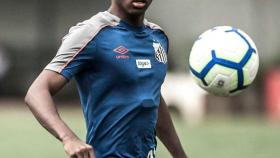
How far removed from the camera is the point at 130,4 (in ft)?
17.4

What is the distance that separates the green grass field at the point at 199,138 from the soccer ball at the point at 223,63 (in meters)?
6.21

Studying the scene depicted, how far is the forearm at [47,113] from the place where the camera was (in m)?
→ 4.62

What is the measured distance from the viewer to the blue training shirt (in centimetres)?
516

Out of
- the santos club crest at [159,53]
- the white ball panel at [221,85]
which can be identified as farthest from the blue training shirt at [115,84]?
the white ball panel at [221,85]

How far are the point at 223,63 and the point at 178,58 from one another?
1833 centimetres

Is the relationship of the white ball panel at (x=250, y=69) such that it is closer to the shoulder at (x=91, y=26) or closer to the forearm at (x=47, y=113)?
the shoulder at (x=91, y=26)

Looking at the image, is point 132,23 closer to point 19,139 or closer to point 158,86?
point 158,86

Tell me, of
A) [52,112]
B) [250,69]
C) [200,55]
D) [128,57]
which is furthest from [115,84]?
[250,69]

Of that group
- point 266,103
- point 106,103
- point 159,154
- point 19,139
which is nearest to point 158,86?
point 106,103

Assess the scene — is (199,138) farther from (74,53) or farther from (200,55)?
(74,53)

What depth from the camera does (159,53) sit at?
558 cm

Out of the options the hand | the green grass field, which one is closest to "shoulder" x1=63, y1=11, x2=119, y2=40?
the hand

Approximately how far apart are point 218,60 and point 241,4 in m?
20.1

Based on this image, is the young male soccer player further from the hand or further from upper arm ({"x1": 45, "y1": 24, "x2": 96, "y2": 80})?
the hand
